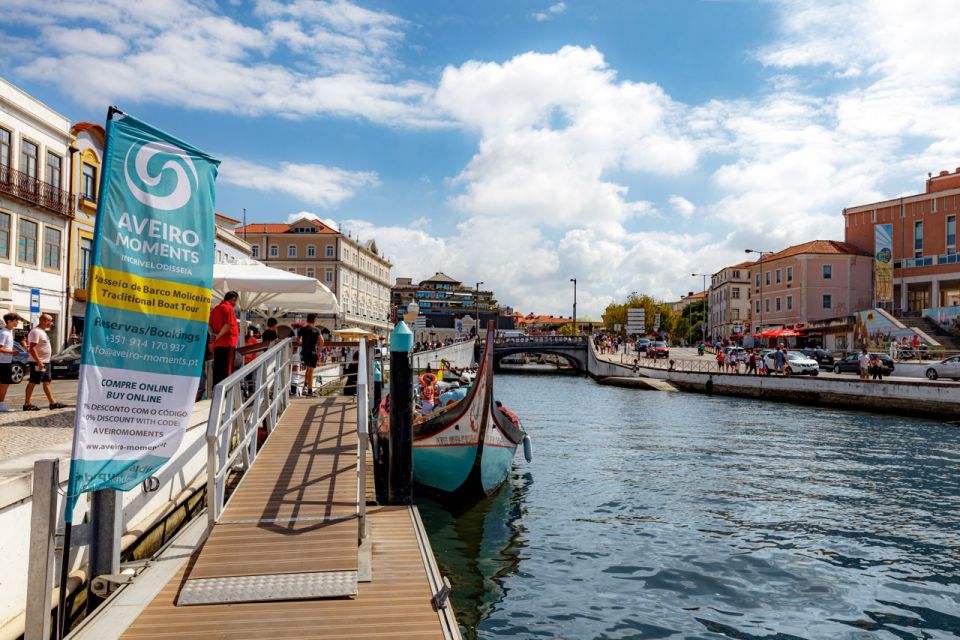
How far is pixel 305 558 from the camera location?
6340mm

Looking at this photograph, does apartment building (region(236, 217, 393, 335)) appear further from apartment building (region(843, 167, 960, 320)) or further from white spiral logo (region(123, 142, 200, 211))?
white spiral logo (region(123, 142, 200, 211))

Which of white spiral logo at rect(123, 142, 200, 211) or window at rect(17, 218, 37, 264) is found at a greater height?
window at rect(17, 218, 37, 264)

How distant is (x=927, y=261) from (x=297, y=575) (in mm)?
69670

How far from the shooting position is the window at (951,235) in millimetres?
59750

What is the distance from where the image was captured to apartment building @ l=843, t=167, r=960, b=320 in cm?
6000

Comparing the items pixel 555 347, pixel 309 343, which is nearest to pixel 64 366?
pixel 309 343

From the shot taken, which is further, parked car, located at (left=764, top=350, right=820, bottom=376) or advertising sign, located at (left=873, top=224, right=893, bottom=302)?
advertising sign, located at (left=873, top=224, right=893, bottom=302)

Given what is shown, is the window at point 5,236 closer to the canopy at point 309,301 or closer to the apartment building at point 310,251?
the canopy at point 309,301

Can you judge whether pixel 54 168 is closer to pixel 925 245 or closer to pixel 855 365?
pixel 855 365

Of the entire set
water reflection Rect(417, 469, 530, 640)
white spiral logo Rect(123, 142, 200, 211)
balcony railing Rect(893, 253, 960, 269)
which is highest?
balcony railing Rect(893, 253, 960, 269)

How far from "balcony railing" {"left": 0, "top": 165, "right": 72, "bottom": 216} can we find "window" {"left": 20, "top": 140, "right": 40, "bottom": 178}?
302 millimetres

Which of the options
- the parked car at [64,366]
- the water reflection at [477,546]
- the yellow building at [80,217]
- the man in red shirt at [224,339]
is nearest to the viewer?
the water reflection at [477,546]

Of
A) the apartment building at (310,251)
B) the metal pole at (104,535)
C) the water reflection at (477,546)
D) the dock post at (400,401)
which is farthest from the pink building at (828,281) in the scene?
the metal pole at (104,535)

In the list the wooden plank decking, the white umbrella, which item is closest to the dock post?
the wooden plank decking
